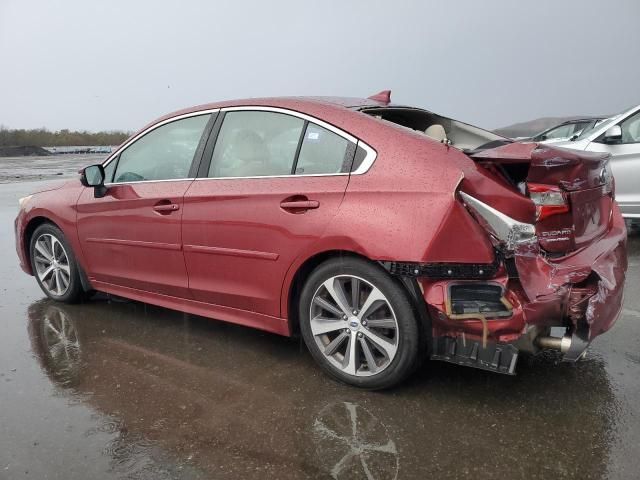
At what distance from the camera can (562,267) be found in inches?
107

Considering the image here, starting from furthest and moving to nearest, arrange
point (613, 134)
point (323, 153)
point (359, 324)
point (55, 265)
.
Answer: point (613, 134) < point (55, 265) < point (323, 153) < point (359, 324)

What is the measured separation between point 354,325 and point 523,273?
0.91 meters

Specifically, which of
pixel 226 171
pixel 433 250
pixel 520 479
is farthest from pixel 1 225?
pixel 520 479

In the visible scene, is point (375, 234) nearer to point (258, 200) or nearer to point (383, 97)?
point (258, 200)

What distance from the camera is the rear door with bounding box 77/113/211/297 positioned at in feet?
12.0

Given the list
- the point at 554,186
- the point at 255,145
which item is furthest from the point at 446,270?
the point at 255,145

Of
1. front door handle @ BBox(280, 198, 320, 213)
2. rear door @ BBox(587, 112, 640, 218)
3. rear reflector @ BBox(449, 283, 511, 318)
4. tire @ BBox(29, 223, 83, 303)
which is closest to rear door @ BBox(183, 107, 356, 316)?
front door handle @ BBox(280, 198, 320, 213)

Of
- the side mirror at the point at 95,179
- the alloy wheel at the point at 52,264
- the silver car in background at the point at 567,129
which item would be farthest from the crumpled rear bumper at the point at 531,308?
the silver car in background at the point at 567,129

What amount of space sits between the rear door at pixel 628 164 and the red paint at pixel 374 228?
361cm

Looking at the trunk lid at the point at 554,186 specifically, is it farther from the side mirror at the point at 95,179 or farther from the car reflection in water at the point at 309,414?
the side mirror at the point at 95,179

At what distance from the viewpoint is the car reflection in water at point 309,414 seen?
233 cm

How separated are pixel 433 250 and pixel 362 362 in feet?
2.61

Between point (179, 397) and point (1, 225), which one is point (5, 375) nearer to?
point (179, 397)

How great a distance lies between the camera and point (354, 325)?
293 centimetres
